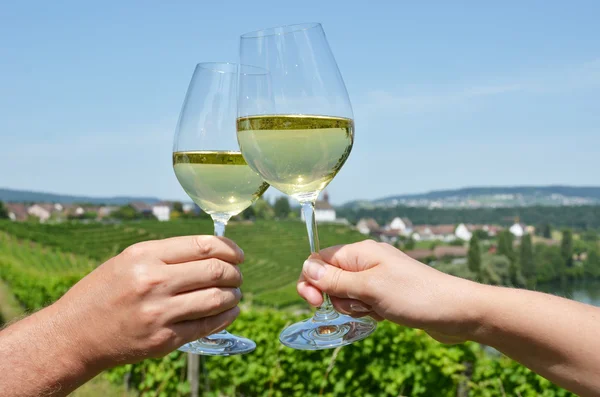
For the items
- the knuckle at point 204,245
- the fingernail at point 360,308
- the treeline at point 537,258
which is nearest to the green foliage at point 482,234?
the treeline at point 537,258

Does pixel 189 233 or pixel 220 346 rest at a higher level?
pixel 220 346

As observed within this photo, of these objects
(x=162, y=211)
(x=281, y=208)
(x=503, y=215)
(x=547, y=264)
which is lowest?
(x=547, y=264)

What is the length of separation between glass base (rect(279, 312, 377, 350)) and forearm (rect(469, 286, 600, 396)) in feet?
1.43

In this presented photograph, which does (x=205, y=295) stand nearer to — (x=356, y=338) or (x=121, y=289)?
(x=121, y=289)

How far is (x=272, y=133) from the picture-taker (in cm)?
190

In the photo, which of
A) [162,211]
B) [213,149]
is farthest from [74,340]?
[162,211]

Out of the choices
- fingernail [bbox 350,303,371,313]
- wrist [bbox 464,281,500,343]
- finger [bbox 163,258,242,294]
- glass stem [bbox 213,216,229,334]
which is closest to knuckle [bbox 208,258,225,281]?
finger [bbox 163,258,242,294]

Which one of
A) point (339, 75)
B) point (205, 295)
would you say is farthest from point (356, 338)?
point (339, 75)

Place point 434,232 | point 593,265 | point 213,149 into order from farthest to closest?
point 434,232, point 593,265, point 213,149

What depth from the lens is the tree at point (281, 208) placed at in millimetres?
54737

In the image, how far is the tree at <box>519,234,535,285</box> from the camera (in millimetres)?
71625

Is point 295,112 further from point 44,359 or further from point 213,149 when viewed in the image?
point 44,359

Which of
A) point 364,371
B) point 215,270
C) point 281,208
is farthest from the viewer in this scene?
point 281,208

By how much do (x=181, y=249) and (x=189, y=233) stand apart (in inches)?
2276
